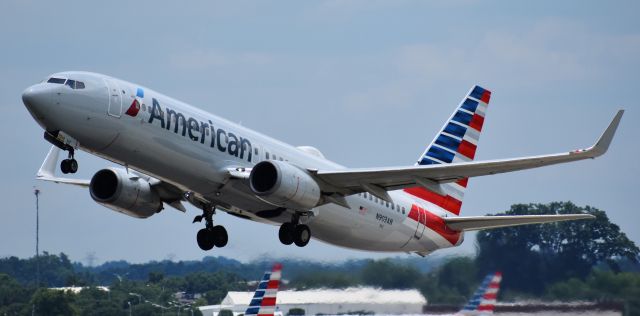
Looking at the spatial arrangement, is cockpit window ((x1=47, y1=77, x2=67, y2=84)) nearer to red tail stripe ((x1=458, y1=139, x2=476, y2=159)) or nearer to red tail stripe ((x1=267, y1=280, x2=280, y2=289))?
red tail stripe ((x1=267, y1=280, x2=280, y2=289))

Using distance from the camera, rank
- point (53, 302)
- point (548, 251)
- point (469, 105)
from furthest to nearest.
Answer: point (53, 302) < point (548, 251) < point (469, 105)

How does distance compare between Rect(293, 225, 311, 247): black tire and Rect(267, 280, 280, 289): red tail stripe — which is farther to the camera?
Rect(267, 280, 280, 289): red tail stripe

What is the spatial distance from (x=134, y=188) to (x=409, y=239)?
9.82 meters

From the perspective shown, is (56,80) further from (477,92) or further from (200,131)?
(477,92)

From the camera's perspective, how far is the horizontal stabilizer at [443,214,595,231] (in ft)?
140

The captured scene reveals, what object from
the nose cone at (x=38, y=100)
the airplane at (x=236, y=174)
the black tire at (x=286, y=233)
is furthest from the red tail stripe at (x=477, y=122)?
the nose cone at (x=38, y=100)

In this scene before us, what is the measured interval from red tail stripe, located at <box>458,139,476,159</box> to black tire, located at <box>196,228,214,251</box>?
11115 mm

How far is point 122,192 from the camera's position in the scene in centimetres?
4403

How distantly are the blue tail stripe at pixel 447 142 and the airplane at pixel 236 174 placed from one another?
2.60 metres

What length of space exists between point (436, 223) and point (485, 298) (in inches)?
146

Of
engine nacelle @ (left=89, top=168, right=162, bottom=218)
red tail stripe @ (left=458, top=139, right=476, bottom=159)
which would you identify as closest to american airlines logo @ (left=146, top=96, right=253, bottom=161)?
engine nacelle @ (left=89, top=168, right=162, bottom=218)

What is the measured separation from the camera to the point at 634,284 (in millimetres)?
51000

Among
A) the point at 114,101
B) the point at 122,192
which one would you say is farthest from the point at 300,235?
the point at 114,101

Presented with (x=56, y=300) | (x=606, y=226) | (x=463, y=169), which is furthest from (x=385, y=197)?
(x=56, y=300)
